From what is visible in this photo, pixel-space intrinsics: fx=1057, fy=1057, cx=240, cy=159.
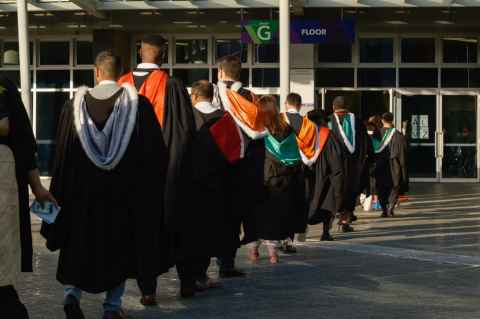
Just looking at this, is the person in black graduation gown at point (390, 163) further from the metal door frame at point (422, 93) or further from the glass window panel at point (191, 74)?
the glass window panel at point (191, 74)

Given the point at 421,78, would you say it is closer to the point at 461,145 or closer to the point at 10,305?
the point at 461,145

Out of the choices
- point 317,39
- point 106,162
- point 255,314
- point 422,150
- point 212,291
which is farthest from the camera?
point 422,150

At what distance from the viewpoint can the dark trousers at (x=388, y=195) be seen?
18.2 metres

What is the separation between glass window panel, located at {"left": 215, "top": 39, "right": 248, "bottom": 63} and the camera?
93.7 ft

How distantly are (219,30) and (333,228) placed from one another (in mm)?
13542

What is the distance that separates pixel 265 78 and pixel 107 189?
21.6 m

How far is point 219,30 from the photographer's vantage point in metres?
28.3

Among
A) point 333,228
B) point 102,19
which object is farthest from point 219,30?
point 333,228

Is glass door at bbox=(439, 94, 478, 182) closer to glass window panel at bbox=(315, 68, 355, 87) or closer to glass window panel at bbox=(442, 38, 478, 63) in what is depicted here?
glass window panel at bbox=(442, 38, 478, 63)

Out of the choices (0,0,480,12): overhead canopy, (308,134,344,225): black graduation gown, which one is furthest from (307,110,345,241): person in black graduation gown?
(0,0,480,12): overhead canopy

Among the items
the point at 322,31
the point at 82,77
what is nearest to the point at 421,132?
the point at 322,31

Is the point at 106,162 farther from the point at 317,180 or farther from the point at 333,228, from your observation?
the point at 333,228

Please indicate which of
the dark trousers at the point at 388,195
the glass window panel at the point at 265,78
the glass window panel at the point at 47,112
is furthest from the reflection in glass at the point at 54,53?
the dark trousers at the point at 388,195

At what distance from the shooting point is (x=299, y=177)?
11.3 meters
